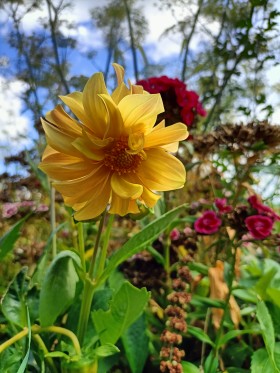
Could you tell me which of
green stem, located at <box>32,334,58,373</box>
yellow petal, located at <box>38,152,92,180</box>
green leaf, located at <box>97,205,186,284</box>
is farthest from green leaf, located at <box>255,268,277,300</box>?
yellow petal, located at <box>38,152,92,180</box>

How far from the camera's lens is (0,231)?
5.49ft

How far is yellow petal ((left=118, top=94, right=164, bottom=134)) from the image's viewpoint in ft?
1.85

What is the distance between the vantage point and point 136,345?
35.0 inches

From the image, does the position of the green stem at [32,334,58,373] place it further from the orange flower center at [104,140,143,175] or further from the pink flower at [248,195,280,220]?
the pink flower at [248,195,280,220]

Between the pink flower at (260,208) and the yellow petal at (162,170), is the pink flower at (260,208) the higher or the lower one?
the higher one

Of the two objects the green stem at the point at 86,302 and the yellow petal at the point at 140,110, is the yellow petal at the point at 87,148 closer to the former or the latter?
the yellow petal at the point at 140,110

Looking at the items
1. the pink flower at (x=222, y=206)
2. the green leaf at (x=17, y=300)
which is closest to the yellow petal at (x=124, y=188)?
the green leaf at (x=17, y=300)

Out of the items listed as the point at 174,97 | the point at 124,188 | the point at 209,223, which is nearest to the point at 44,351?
the point at 124,188

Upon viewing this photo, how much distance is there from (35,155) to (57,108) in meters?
1.37

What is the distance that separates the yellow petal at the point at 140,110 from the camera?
563mm

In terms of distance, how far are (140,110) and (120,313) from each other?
1.06ft

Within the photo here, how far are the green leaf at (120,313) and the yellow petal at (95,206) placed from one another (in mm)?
146

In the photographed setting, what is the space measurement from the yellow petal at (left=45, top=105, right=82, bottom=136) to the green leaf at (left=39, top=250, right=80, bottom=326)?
22cm

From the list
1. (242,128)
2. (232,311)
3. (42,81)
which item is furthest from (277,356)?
(42,81)
